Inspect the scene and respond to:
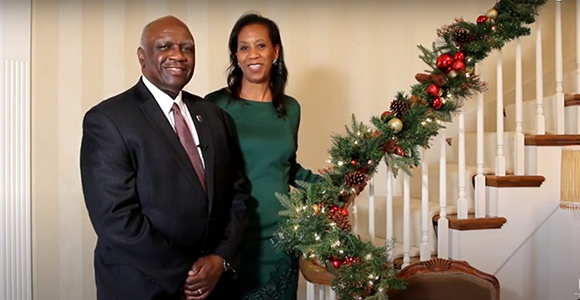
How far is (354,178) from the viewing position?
6.27 feet

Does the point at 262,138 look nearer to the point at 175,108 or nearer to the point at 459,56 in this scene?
the point at 175,108

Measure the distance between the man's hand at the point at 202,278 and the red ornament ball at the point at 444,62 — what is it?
42.1 inches

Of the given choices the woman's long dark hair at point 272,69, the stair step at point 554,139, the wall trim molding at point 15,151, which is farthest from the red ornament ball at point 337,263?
the wall trim molding at point 15,151

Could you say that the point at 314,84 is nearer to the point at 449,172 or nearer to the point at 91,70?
the point at 449,172

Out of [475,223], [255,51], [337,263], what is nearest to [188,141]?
[255,51]

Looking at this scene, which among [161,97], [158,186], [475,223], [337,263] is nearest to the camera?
[158,186]

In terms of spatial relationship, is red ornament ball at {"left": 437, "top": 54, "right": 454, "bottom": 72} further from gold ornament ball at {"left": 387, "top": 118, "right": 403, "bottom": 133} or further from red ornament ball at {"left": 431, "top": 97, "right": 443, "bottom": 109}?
gold ornament ball at {"left": 387, "top": 118, "right": 403, "bottom": 133}

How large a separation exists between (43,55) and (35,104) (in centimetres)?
27

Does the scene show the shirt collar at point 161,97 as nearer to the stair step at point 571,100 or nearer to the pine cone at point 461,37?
the pine cone at point 461,37

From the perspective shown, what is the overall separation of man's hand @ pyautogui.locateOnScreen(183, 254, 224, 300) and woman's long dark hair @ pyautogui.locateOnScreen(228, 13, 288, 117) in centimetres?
67

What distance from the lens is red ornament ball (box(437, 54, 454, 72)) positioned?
6.56 ft

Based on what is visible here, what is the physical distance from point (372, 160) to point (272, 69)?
21.0 inches

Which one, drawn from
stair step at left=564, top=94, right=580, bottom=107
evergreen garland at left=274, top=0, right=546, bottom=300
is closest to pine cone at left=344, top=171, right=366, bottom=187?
evergreen garland at left=274, top=0, right=546, bottom=300

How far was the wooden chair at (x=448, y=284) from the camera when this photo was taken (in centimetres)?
207
